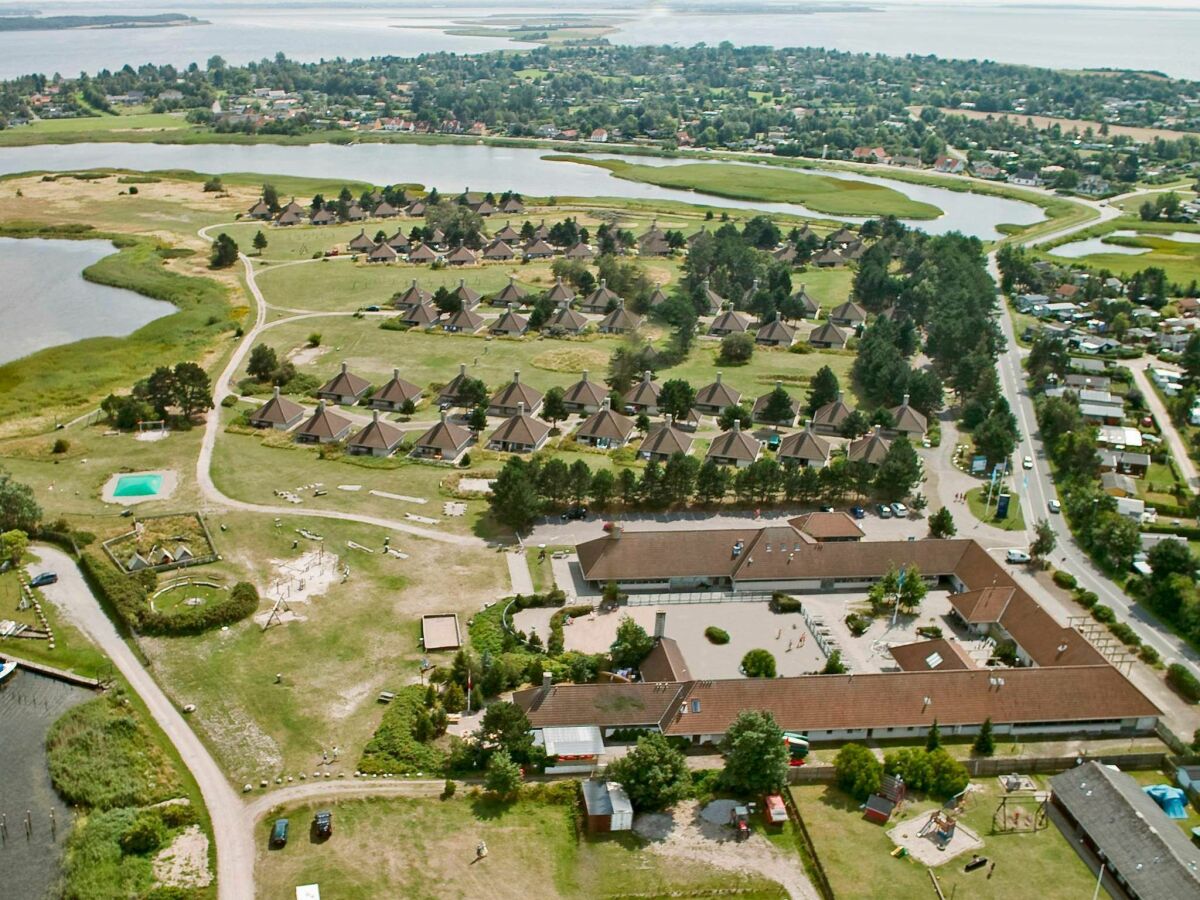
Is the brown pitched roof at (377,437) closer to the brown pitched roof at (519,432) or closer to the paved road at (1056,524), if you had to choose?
the brown pitched roof at (519,432)

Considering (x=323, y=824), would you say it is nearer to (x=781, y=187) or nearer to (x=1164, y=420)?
(x=1164, y=420)

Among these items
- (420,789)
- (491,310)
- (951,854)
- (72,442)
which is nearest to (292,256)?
(491,310)

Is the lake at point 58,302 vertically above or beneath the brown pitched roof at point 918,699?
beneath

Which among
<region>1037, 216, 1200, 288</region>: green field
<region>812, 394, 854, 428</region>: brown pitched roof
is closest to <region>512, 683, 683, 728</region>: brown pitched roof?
<region>812, 394, 854, 428</region>: brown pitched roof

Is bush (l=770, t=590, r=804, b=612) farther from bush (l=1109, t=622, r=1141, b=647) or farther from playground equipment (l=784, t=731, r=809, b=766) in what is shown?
bush (l=1109, t=622, r=1141, b=647)

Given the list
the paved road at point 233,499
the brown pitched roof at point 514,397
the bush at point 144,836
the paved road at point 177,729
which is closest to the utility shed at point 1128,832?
the paved road at point 177,729

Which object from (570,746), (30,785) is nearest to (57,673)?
(30,785)
